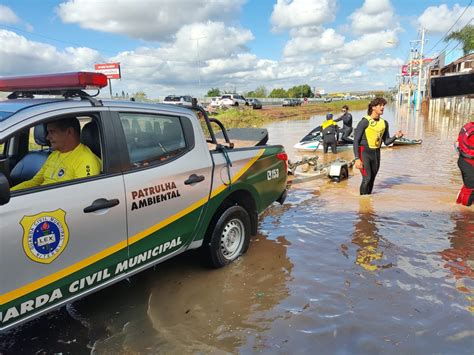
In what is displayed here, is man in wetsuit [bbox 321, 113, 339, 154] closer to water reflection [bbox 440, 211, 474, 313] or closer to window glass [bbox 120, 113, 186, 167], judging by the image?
water reflection [bbox 440, 211, 474, 313]

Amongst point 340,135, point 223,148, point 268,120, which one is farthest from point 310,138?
point 268,120

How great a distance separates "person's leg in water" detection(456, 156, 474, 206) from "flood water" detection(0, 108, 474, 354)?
0.87 meters

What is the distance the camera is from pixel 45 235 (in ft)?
8.16

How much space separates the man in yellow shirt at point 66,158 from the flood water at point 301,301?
4.24ft

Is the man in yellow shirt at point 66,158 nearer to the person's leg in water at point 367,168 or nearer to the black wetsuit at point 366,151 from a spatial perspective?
the black wetsuit at point 366,151

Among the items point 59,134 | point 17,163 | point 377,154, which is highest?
point 59,134

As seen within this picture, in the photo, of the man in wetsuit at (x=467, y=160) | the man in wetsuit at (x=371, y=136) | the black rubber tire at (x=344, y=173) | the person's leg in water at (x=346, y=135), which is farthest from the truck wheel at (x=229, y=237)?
the person's leg in water at (x=346, y=135)

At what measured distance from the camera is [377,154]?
7207 millimetres

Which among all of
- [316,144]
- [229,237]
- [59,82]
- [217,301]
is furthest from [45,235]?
[316,144]

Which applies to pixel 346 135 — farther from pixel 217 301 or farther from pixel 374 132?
pixel 217 301

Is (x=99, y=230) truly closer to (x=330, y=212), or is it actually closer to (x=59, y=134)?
(x=59, y=134)

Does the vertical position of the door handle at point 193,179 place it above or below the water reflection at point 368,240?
above

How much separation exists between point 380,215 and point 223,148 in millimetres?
3542

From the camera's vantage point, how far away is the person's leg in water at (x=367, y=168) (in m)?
7.13
